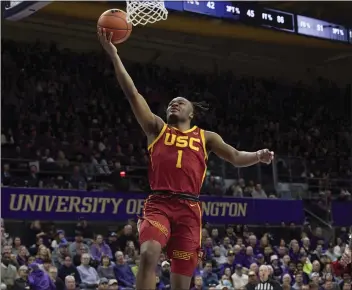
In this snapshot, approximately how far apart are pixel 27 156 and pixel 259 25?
6.48 m

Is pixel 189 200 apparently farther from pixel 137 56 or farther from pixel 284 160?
pixel 137 56

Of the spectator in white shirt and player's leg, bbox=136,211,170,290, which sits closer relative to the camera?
player's leg, bbox=136,211,170,290

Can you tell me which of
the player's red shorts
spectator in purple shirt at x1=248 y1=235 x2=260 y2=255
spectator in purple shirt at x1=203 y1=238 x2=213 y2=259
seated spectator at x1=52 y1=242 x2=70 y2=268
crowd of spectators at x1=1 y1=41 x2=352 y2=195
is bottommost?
the player's red shorts

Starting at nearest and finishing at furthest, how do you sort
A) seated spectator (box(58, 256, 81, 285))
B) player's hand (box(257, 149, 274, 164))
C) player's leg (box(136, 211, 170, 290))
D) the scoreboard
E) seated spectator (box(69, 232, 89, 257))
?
1. player's leg (box(136, 211, 170, 290))
2. player's hand (box(257, 149, 274, 164))
3. seated spectator (box(58, 256, 81, 285))
4. seated spectator (box(69, 232, 89, 257))
5. the scoreboard

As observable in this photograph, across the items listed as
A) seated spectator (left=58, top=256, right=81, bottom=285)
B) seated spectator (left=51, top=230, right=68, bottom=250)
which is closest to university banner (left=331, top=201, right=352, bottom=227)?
seated spectator (left=51, top=230, right=68, bottom=250)

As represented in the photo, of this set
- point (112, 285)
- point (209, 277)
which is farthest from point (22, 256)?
point (209, 277)

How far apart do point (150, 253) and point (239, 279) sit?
9.02 metres

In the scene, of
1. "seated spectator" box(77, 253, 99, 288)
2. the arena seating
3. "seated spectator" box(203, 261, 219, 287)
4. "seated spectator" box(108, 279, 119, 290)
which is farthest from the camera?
the arena seating

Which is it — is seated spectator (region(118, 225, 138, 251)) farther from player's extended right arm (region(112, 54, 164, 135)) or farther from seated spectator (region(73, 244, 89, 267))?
player's extended right arm (region(112, 54, 164, 135))

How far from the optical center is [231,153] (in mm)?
5656

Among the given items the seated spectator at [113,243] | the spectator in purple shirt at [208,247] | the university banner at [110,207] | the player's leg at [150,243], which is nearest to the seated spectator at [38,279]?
the seated spectator at [113,243]

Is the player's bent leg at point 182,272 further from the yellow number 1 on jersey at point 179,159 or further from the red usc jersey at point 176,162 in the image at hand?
the yellow number 1 on jersey at point 179,159

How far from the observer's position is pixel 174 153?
5266mm

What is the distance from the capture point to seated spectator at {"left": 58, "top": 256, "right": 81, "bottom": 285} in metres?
12.1
